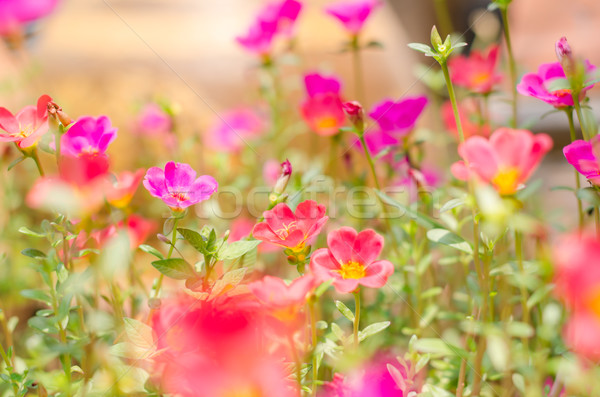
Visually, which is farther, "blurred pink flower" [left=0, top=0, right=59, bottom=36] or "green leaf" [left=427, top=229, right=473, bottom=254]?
"blurred pink flower" [left=0, top=0, right=59, bottom=36]

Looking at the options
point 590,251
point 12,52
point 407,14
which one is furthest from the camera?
point 407,14

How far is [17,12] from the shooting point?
1024 mm

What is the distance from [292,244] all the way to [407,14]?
1.48 meters

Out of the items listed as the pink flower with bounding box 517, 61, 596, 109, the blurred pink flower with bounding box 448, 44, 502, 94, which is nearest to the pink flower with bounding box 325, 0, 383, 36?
the blurred pink flower with bounding box 448, 44, 502, 94

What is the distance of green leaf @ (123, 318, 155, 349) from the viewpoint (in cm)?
50

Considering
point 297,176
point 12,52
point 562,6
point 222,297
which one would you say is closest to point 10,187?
point 12,52

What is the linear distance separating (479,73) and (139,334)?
619 mm

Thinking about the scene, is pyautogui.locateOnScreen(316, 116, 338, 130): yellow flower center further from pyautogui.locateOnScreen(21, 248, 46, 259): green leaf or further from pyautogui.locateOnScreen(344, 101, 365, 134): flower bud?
pyautogui.locateOnScreen(21, 248, 46, 259): green leaf

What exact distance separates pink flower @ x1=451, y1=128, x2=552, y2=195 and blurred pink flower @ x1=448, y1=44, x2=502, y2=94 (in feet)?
1.18

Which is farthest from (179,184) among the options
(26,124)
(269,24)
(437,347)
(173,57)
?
Result: (173,57)

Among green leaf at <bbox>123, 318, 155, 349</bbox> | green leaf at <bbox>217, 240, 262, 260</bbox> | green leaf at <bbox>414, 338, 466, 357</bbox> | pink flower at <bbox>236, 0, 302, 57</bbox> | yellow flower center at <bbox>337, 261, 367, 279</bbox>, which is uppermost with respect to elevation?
pink flower at <bbox>236, 0, 302, 57</bbox>

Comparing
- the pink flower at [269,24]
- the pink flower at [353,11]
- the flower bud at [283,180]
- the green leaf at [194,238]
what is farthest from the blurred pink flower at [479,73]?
the green leaf at [194,238]

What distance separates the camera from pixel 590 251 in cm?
36

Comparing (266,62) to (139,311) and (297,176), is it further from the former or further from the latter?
(139,311)
